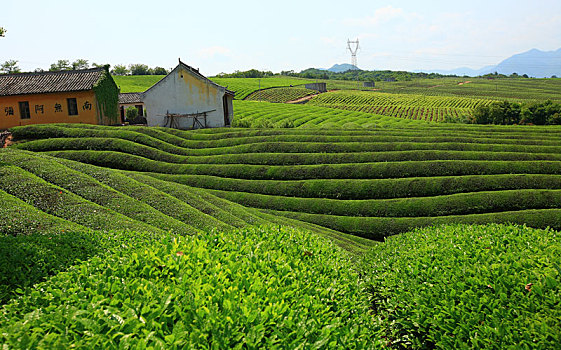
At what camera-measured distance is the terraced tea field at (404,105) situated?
92.2 meters

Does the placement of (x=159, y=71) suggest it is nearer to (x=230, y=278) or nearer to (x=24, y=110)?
(x=24, y=110)

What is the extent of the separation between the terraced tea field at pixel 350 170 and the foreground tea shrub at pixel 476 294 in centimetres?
1801

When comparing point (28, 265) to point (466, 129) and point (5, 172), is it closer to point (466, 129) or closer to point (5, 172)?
point (5, 172)

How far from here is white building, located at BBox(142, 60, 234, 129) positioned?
161 feet

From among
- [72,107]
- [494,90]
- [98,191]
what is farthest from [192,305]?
[494,90]

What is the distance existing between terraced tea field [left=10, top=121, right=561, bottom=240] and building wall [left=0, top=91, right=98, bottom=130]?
5236 mm

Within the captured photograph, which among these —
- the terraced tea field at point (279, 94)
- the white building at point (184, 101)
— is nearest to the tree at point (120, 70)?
the terraced tea field at point (279, 94)

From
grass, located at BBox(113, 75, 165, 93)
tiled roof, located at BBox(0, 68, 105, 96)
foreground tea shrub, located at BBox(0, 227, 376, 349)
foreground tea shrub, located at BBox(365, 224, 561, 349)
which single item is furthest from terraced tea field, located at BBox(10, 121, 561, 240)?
grass, located at BBox(113, 75, 165, 93)

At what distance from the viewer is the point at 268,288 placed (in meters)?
5.53

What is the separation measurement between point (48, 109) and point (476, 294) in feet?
151

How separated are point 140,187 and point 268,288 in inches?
619

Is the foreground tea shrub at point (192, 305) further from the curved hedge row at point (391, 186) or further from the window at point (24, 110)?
the window at point (24, 110)

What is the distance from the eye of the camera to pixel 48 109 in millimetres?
42500

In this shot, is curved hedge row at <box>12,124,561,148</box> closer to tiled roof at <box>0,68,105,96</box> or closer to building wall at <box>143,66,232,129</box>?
tiled roof at <box>0,68,105,96</box>
